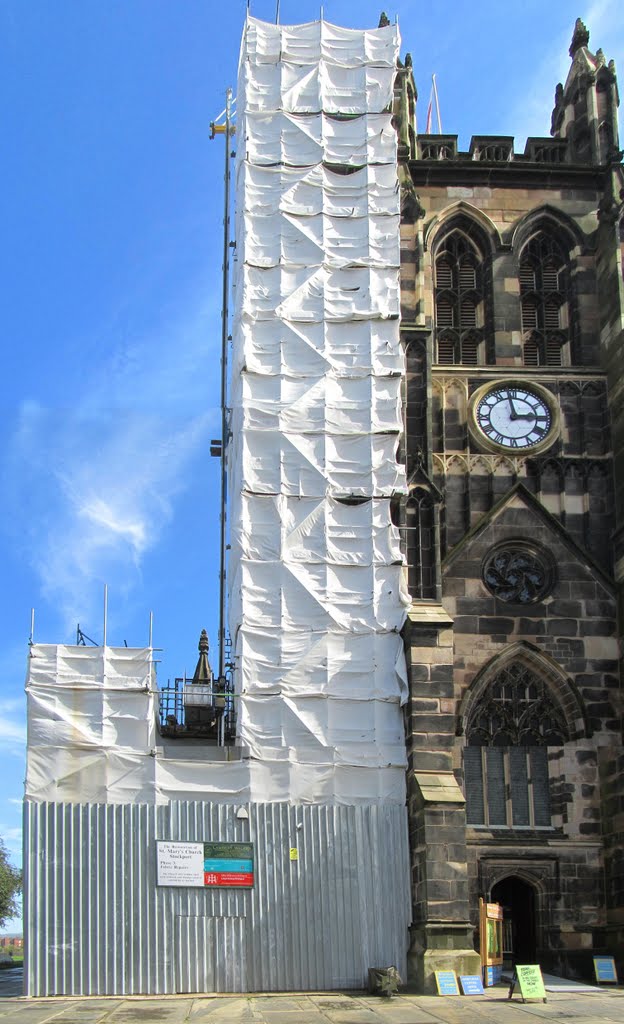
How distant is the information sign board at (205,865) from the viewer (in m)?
22.6

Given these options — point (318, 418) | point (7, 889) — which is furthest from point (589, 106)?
point (7, 889)

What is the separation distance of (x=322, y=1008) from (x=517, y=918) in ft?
22.7

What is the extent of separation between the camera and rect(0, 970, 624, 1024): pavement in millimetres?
18016

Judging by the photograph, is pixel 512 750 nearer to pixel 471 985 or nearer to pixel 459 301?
pixel 471 985

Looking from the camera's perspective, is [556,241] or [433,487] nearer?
[433,487]

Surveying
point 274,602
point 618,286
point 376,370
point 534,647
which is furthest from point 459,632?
point 618,286

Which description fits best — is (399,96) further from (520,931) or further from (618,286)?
(520,931)

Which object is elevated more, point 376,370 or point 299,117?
point 299,117

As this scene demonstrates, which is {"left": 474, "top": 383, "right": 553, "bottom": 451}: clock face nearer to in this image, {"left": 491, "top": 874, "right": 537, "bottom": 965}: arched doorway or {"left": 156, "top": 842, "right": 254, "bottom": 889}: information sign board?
{"left": 491, "top": 874, "right": 537, "bottom": 965}: arched doorway

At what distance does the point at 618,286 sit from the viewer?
92.2ft

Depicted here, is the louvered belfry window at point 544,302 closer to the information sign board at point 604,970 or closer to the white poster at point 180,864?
the information sign board at point 604,970

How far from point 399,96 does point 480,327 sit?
5895mm

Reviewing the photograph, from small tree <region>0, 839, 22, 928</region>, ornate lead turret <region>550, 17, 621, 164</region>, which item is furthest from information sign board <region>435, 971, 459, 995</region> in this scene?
small tree <region>0, 839, 22, 928</region>

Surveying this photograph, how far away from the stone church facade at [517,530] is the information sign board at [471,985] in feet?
1.71
